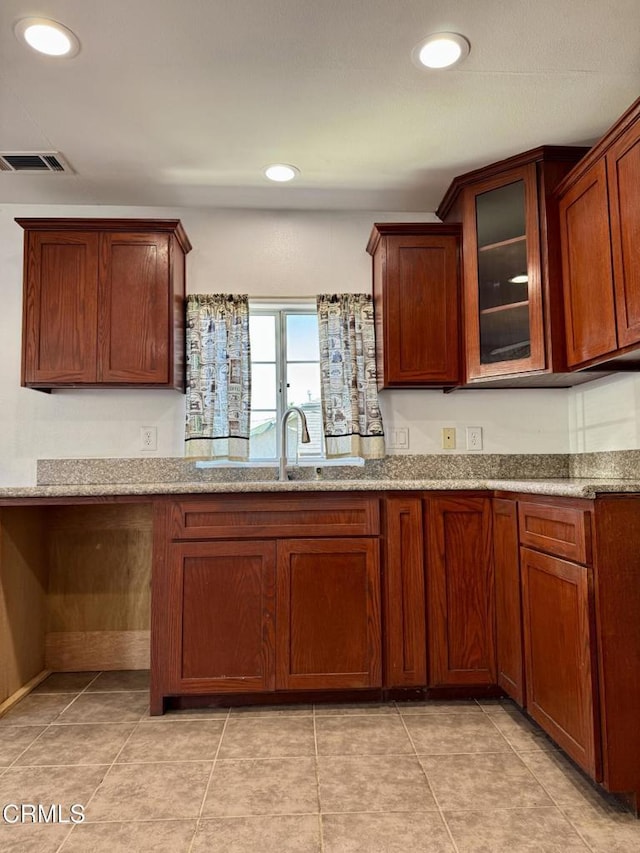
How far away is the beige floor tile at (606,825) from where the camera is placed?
1405mm

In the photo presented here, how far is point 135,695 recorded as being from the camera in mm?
2445

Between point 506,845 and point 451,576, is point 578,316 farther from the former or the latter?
point 506,845

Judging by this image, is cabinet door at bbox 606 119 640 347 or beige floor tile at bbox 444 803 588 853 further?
cabinet door at bbox 606 119 640 347

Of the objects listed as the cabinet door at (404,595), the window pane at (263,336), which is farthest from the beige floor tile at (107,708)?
the window pane at (263,336)

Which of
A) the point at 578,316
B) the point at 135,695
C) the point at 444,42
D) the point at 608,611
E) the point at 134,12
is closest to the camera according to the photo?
the point at 608,611

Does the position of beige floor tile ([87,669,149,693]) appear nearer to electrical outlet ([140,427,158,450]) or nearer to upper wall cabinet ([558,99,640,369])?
electrical outlet ([140,427,158,450])

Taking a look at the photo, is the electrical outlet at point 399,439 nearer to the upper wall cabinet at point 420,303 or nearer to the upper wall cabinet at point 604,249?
the upper wall cabinet at point 420,303

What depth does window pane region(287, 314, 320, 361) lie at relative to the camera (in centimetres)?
300

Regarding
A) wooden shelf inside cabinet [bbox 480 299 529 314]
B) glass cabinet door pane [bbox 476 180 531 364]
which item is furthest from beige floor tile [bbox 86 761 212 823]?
wooden shelf inside cabinet [bbox 480 299 529 314]

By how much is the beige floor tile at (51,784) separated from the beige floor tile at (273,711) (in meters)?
0.57

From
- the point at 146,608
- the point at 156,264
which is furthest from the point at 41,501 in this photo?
the point at 156,264

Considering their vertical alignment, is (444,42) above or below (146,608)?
above

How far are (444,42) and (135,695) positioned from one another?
9.08ft

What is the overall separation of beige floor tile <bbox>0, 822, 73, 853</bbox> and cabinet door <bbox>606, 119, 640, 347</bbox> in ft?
7.24
